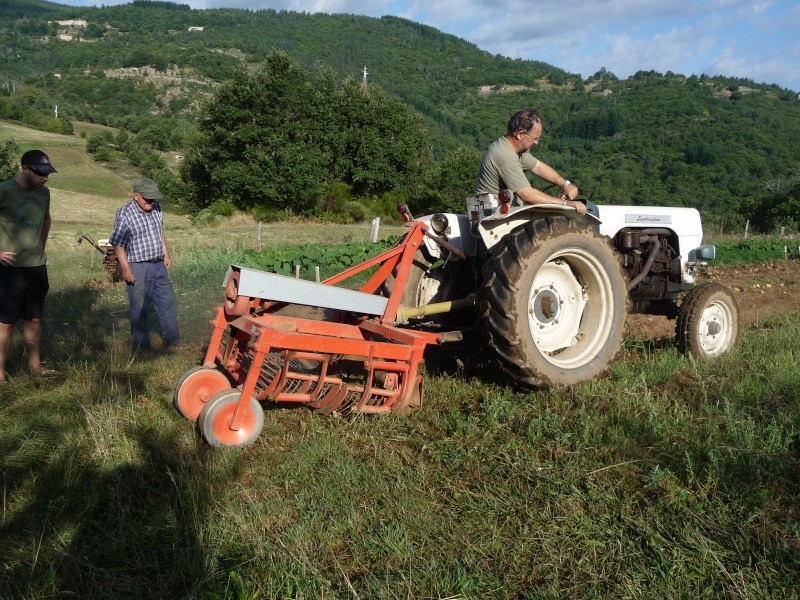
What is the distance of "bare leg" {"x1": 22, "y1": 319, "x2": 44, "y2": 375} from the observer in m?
5.05

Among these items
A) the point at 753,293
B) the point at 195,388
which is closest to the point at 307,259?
the point at 753,293

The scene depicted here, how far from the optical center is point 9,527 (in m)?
2.87

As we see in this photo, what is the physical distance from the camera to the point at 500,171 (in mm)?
4418

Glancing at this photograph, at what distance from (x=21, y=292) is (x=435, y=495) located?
3.83m

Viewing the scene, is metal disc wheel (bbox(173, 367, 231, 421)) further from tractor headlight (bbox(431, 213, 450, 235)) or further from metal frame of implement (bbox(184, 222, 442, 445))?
tractor headlight (bbox(431, 213, 450, 235))

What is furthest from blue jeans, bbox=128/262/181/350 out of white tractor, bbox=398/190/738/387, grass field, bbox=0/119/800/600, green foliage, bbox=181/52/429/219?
green foliage, bbox=181/52/429/219

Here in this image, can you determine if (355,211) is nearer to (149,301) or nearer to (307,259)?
(307,259)

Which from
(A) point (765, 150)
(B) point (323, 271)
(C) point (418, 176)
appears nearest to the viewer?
(B) point (323, 271)

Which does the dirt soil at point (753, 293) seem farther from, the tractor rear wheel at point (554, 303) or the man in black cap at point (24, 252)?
the man in black cap at point (24, 252)

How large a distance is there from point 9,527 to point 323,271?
989 cm

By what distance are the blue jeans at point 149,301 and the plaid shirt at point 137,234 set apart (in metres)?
0.10

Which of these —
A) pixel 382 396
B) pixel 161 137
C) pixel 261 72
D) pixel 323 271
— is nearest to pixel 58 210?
pixel 261 72

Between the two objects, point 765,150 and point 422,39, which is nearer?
point 765,150

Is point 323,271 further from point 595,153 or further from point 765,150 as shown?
point 765,150
